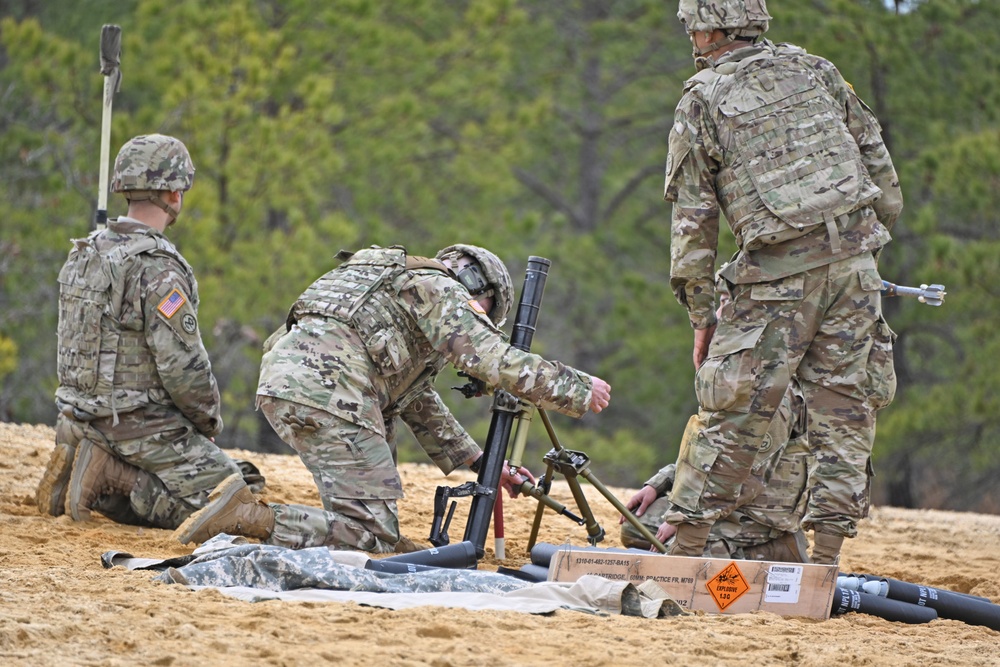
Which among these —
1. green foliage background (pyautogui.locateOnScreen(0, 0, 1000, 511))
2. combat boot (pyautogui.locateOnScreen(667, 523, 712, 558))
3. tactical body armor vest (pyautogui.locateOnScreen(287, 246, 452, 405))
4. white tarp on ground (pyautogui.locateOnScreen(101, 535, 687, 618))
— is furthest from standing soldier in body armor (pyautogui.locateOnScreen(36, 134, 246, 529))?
green foliage background (pyautogui.locateOnScreen(0, 0, 1000, 511))

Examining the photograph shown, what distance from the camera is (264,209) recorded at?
583 inches

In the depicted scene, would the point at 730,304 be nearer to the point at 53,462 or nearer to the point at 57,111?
the point at 53,462

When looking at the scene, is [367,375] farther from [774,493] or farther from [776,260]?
[774,493]

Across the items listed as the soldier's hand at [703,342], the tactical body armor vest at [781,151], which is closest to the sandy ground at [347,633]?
the soldier's hand at [703,342]

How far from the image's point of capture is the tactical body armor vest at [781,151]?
5.12m

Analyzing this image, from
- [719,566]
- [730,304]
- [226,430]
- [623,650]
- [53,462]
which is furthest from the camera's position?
[226,430]

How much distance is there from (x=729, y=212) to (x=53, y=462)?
3.29 metres

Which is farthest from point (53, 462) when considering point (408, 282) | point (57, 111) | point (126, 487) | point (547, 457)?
point (57, 111)

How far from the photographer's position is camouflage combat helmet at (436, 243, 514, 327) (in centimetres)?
566

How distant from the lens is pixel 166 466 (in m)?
6.04

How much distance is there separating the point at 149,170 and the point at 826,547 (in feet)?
11.5

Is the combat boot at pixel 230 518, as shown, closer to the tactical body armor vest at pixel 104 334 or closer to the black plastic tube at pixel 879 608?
the tactical body armor vest at pixel 104 334

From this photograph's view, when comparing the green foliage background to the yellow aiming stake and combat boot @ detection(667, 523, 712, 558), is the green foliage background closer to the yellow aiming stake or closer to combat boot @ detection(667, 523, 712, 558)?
the yellow aiming stake

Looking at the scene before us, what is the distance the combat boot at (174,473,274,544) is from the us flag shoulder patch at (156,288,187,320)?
977 mm
